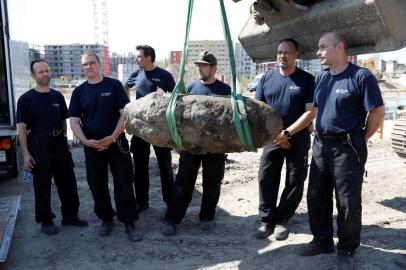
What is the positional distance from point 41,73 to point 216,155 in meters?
1.92

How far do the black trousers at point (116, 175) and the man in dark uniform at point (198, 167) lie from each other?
0.41 m

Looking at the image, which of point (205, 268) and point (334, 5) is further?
point (205, 268)

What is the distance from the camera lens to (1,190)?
647 centimetres

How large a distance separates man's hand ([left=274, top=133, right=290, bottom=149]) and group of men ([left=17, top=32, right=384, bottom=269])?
13 millimetres

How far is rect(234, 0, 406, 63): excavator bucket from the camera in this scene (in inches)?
120

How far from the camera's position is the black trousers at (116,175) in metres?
4.47

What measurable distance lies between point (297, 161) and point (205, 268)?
1.32m

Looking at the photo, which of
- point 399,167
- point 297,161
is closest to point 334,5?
point 297,161

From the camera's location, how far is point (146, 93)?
16.6 ft

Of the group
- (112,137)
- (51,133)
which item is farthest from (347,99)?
(51,133)

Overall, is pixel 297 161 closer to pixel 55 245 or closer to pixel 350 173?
pixel 350 173

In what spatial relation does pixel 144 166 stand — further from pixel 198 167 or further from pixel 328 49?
pixel 328 49

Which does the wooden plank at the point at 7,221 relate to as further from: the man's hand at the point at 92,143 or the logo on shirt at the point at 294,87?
the logo on shirt at the point at 294,87

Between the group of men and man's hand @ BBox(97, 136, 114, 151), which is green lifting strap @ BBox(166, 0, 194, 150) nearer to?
the group of men
